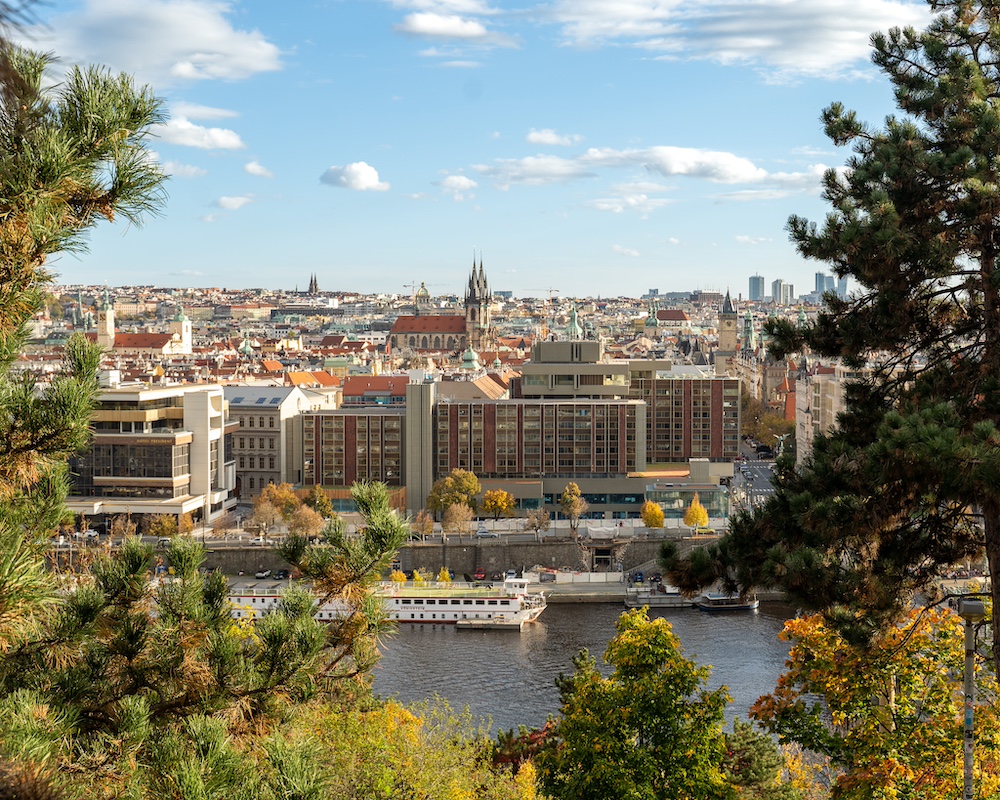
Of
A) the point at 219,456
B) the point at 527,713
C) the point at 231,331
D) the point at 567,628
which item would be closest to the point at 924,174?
the point at 527,713

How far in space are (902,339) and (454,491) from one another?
26.7 m

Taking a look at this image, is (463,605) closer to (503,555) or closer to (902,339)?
(503,555)

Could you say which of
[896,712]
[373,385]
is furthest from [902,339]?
[373,385]

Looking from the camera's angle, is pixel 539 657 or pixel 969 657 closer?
pixel 969 657

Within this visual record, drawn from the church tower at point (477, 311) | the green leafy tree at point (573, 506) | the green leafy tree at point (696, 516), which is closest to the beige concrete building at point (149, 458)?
the green leafy tree at point (573, 506)

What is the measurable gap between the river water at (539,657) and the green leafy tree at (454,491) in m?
6.13

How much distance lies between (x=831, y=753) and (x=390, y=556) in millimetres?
4054

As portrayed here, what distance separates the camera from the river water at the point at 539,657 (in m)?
18.1

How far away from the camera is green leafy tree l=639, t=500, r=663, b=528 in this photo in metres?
31.1

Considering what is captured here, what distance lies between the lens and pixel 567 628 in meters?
23.9

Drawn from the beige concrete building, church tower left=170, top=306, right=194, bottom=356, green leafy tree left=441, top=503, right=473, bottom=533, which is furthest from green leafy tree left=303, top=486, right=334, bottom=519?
church tower left=170, top=306, right=194, bottom=356

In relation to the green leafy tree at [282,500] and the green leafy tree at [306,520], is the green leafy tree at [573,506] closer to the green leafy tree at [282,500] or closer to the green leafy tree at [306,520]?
the green leafy tree at [306,520]

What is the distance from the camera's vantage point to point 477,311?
90000mm

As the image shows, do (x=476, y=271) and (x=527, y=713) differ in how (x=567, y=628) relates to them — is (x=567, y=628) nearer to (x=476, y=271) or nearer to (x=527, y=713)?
(x=527, y=713)
